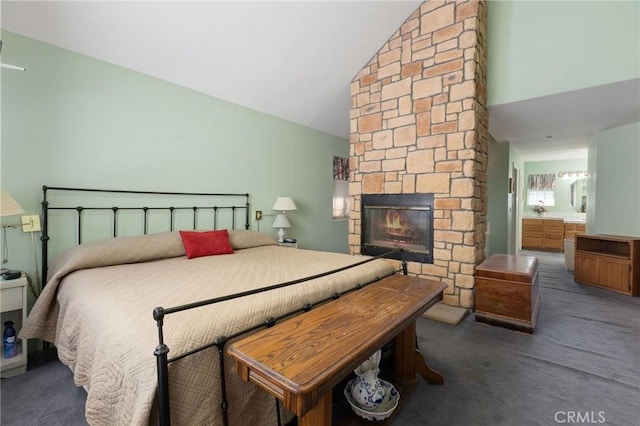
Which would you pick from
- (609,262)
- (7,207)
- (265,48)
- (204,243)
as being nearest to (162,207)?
(204,243)

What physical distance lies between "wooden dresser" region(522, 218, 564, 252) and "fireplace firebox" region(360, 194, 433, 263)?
568cm

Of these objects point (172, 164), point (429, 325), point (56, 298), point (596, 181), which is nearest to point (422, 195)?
point (429, 325)

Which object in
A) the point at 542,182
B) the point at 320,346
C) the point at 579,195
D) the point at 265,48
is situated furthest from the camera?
the point at 542,182

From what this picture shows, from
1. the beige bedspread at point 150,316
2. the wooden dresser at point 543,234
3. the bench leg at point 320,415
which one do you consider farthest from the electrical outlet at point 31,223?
the wooden dresser at point 543,234

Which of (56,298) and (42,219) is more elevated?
(42,219)

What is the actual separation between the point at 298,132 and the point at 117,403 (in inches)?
163

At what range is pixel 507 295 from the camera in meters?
2.75

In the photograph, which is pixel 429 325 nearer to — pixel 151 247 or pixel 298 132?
pixel 151 247

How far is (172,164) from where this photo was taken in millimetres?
3143

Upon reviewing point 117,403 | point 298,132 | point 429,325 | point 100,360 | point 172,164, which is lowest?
point 429,325

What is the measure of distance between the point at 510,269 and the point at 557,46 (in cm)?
236

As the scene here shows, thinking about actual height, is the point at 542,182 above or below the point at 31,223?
above

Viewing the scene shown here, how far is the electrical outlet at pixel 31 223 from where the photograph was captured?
2.26 meters

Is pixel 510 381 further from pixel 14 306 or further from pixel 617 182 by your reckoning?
pixel 617 182
